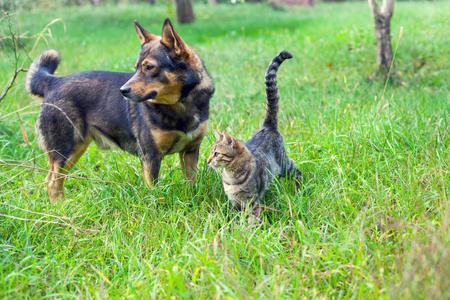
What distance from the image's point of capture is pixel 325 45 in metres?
8.51

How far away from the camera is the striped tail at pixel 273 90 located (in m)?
Answer: 3.40

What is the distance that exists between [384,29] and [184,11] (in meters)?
11.5

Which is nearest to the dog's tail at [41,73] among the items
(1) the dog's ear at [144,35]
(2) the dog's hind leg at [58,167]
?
(2) the dog's hind leg at [58,167]

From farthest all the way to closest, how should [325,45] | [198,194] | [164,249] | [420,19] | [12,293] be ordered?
[420,19], [325,45], [198,194], [164,249], [12,293]

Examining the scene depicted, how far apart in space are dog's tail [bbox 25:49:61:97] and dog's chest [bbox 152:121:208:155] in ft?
4.78

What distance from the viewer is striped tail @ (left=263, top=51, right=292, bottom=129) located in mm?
3402

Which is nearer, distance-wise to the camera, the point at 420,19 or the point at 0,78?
the point at 0,78

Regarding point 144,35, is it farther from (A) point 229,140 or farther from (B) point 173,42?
(A) point 229,140

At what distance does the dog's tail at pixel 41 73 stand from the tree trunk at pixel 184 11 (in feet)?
41.8

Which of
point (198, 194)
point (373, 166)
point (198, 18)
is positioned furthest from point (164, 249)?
point (198, 18)

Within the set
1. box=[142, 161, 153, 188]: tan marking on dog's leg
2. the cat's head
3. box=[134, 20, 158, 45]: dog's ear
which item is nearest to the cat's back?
the cat's head

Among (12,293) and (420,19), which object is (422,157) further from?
(420,19)

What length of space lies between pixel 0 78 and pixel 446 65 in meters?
7.83

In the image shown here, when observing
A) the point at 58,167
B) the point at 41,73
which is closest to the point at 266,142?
the point at 58,167
